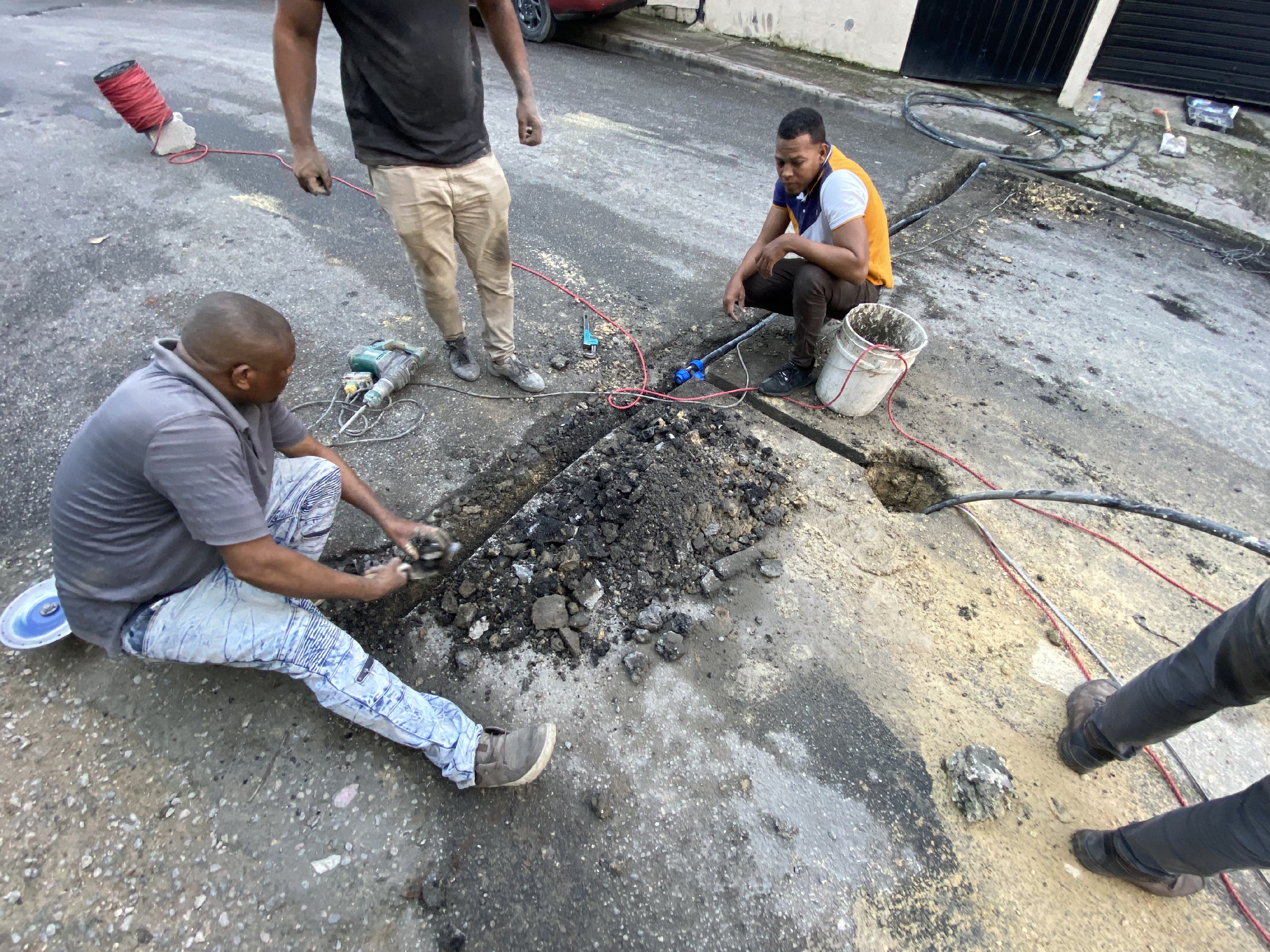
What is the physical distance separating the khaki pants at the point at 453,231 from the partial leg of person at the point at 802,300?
4.72 ft

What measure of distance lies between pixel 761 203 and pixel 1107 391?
2908mm

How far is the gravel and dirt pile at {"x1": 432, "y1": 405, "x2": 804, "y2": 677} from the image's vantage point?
2.40 m

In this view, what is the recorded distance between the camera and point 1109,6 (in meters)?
6.39

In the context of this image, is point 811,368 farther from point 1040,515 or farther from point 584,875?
point 584,875

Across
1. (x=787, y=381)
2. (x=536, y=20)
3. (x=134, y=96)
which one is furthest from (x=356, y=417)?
(x=536, y=20)

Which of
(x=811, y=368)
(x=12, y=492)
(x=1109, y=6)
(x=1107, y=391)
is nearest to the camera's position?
(x=12, y=492)

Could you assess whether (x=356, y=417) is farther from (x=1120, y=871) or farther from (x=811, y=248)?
(x=1120, y=871)

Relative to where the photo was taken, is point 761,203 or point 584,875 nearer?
point 584,875

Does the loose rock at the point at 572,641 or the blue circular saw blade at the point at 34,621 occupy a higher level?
the blue circular saw blade at the point at 34,621

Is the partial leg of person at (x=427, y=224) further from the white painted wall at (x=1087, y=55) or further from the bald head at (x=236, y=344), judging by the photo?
the white painted wall at (x=1087, y=55)

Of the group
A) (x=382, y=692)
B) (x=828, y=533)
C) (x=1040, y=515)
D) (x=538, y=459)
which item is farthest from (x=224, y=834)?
(x=1040, y=515)

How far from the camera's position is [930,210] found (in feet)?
17.5

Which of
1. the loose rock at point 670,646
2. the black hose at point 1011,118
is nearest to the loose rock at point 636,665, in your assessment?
the loose rock at point 670,646

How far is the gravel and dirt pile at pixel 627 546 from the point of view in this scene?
7.88 ft
